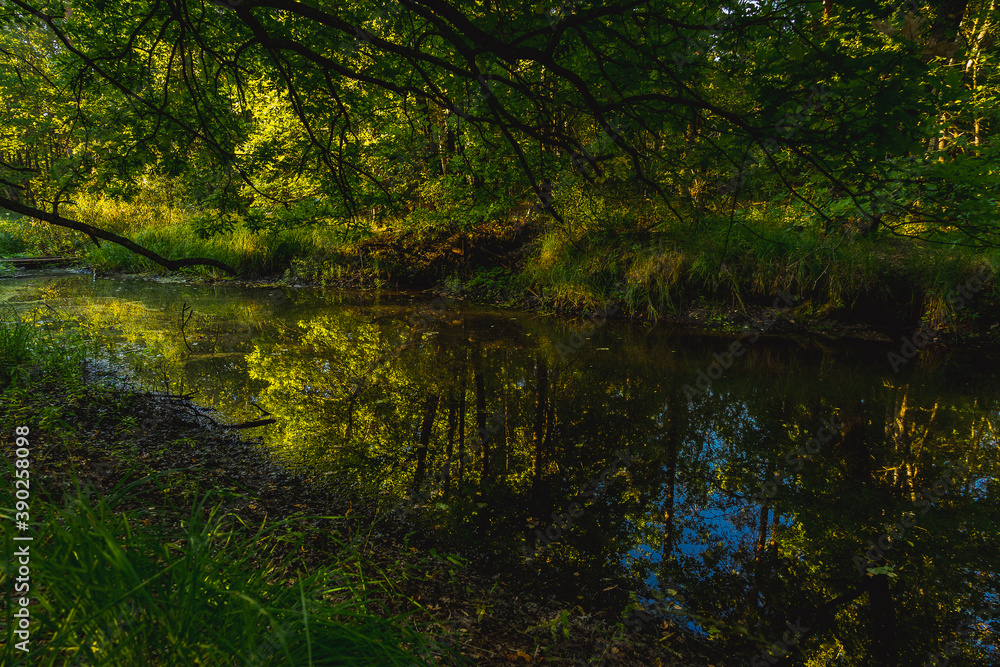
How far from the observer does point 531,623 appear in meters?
2.11

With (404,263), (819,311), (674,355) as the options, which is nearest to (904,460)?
(674,355)

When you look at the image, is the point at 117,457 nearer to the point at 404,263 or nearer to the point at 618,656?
the point at 618,656

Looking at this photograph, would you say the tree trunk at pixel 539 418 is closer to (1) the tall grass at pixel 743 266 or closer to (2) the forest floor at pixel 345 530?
(2) the forest floor at pixel 345 530

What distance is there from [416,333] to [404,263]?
5346 millimetres

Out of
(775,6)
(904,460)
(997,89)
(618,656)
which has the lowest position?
(618,656)

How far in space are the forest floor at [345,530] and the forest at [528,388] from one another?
0.02 m

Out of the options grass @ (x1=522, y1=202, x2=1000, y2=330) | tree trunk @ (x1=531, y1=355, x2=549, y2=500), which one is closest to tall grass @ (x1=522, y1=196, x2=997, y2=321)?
grass @ (x1=522, y1=202, x2=1000, y2=330)

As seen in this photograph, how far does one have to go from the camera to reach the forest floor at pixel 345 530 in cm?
198

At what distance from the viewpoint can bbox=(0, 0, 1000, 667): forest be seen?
170cm

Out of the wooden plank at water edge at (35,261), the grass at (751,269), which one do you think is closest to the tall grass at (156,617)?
the grass at (751,269)
